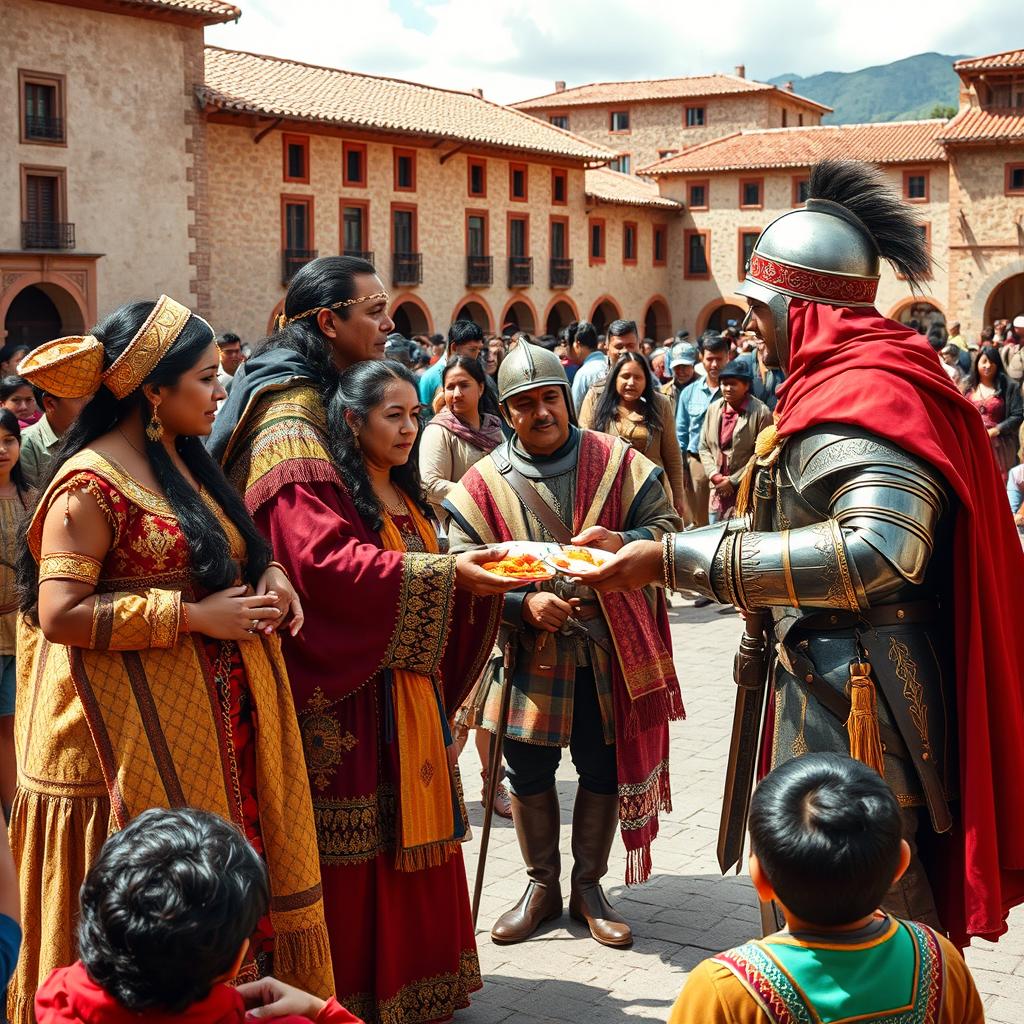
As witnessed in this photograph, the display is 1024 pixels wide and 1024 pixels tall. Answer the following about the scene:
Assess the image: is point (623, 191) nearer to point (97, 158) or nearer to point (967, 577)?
point (97, 158)

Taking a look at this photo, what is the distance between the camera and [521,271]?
132 ft

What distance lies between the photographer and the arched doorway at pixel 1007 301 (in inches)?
1710

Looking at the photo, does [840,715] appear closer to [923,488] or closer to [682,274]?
[923,488]

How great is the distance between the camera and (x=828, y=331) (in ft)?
10.5

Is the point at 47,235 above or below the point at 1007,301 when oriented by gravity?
above

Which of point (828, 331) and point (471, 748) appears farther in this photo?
point (471, 748)

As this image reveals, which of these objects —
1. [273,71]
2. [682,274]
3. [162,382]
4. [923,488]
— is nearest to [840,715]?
[923,488]

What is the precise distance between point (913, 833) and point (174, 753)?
5.68ft

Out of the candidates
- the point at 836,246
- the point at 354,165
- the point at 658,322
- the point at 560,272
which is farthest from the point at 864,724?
the point at 658,322

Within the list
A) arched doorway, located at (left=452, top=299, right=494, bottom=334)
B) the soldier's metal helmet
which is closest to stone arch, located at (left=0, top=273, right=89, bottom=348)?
arched doorway, located at (left=452, top=299, right=494, bottom=334)

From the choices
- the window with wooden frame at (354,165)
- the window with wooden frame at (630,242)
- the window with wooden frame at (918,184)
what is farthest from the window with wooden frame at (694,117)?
the window with wooden frame at (354,165)

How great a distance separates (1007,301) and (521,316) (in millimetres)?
16171

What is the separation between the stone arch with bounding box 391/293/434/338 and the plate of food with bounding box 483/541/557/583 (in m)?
32.1

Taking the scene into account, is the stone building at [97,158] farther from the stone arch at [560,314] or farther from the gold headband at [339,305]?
the gold headband at [339,305]
